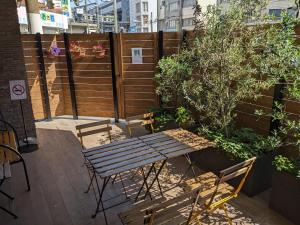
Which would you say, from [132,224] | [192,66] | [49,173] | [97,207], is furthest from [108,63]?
[132,224]

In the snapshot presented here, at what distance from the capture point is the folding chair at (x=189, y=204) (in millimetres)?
2096

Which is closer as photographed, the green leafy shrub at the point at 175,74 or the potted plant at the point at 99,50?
the green leafy shrub at the point at 175,74

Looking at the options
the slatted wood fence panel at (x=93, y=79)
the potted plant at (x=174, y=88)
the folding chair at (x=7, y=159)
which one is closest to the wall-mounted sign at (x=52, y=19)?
the slatted wood fence panel at (x=93, y=79)

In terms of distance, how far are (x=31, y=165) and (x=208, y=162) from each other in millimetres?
3019

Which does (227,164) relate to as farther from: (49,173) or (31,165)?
(31,165)

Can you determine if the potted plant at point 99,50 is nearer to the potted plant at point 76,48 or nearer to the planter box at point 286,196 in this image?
the potted plant at point 76,48

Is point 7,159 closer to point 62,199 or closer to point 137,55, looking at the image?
point 62,199

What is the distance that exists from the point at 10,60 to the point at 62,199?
302cm

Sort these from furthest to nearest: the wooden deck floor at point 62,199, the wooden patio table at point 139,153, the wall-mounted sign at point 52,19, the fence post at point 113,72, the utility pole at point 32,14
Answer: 1. the wall-mounted sign at point 52,19
2. the utility pole at point 32,14
3. the fence post at point 113,72
4. the wooden deck floor at point 62,199
5. the wooden patio table at point 139,153

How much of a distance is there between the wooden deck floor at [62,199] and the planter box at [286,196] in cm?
10

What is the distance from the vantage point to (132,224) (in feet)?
7.99

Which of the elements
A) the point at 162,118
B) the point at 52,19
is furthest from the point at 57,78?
the point at 52,19

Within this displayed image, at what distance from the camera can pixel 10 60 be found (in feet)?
16.9

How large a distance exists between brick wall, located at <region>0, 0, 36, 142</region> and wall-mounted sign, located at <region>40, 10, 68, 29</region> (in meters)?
15.0
